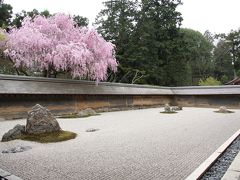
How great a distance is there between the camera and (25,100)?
10.7 meters

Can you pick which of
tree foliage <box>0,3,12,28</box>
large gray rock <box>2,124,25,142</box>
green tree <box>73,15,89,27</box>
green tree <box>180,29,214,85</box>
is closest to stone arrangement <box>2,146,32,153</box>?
large gray rock <box>2,124,25,142</box>

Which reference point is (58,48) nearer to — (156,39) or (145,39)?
(145,39)

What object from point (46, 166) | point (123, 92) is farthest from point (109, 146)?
point (123, 92)

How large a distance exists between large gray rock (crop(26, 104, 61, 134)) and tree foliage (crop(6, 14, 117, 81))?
288 inches

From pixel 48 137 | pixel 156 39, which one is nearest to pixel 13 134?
pixel 48 137

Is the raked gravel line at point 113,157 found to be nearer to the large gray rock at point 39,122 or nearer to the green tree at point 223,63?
the large gray rock at point 39,122

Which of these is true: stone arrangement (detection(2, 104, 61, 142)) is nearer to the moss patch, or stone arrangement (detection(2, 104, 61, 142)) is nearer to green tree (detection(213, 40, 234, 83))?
the moss patch

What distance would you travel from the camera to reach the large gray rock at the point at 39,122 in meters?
6.40

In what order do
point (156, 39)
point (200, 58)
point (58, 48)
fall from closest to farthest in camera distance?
point (58, 48)
point (156, 39)
point (200, 58)

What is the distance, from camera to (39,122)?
6426mm

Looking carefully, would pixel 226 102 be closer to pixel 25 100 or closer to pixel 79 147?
pixel 25 100

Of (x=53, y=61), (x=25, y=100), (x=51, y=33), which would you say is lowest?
(x=25, y=100)

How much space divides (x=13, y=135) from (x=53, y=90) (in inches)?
217

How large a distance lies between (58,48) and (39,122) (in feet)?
25.8
